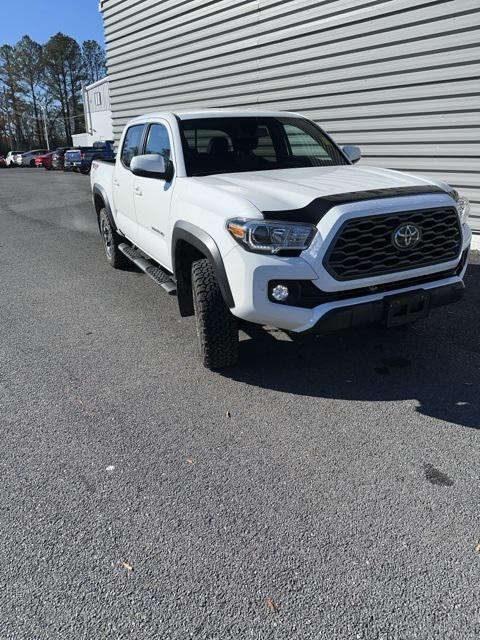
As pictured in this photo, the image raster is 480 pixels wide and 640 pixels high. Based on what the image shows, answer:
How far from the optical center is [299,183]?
11.6ft

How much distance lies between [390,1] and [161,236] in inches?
201

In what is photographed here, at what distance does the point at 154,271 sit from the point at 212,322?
57.7 inches

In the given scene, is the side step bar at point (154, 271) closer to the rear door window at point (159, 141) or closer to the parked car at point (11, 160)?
the rear door window at point (159, 141)

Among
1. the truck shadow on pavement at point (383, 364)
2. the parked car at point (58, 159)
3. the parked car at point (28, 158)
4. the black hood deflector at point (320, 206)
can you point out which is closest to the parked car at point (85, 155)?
the parked car at point (58, 159)

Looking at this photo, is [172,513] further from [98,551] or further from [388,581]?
[388,581]

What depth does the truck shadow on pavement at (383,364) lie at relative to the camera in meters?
3.36

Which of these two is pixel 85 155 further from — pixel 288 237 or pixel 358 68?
pixel 288 237

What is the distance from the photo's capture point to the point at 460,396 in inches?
131

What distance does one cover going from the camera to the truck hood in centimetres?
313

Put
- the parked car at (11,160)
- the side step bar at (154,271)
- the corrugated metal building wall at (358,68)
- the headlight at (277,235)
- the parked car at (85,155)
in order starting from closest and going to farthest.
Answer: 1. the headlight at (277,235)
2. the side step bar at (154,271)
3. the corrugated metal building wall at (358,68)
4. the parked car at (85,155)
5. the parked car at (11,160)

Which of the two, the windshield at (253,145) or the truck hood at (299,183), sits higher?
the windshield at (253,145)

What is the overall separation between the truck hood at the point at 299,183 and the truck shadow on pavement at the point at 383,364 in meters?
1.14

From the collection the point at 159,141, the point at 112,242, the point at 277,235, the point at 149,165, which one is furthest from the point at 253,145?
the point at 112,242

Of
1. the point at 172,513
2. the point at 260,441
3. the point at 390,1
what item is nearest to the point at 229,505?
the point at 172,513
